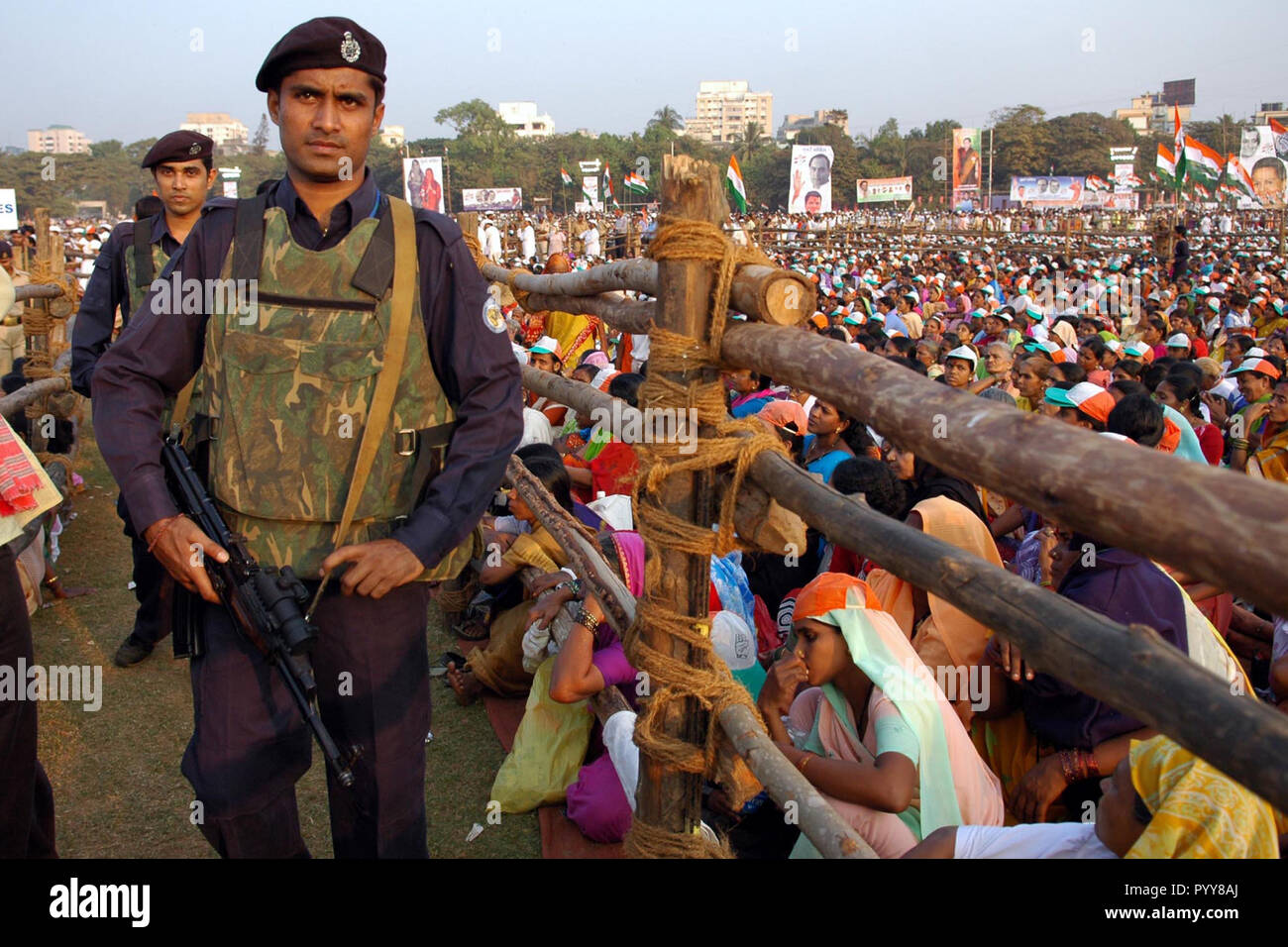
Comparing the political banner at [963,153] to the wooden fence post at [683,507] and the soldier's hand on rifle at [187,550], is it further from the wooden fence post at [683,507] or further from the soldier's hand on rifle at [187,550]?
the soldier's hand on rifle at [187,550]

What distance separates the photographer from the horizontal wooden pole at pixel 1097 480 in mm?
882

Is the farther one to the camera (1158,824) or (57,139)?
(57,139)

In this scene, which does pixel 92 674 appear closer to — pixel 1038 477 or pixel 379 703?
pixel 379 703

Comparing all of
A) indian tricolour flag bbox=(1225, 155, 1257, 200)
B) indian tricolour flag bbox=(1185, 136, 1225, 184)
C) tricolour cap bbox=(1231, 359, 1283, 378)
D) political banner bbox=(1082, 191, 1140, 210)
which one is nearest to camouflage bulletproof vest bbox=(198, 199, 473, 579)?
tricolour cap bbox=(1231, 359, 1283, 378)

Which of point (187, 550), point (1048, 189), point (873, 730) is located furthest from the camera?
point (1048, 189)

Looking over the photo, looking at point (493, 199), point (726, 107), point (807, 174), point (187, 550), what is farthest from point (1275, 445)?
point (726, 107)

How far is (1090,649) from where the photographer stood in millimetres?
1242

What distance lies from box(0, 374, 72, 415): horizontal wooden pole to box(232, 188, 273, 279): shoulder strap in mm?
2868

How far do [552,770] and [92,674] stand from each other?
7.03 feet

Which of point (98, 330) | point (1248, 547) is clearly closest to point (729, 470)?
point (1248, 547)

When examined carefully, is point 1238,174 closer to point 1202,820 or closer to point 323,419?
point 1202,820

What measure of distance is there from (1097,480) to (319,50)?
1714mm

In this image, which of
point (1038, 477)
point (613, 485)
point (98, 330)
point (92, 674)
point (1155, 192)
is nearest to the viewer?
point (1038, 477)

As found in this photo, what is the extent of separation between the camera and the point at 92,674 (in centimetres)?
436
